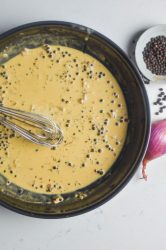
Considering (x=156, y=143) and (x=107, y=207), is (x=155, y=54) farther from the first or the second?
(x=107, y=207)

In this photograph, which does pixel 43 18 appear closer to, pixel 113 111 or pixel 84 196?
pixel 113 111

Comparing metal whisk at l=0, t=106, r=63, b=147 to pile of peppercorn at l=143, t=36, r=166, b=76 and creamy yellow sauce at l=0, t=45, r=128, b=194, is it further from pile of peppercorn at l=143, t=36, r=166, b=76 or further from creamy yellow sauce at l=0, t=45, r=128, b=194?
pile of peppercorn at l=143, t=36, r=166, b=76

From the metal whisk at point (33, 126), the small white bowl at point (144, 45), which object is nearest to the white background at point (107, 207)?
the small white bowl at point (144, 45)

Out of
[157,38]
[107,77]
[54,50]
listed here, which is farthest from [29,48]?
[157,38]

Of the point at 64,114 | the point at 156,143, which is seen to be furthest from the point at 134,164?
the point at 64,114

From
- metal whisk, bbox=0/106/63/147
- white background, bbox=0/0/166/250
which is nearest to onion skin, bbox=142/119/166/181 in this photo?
white background, bbox=0/0/166/250
